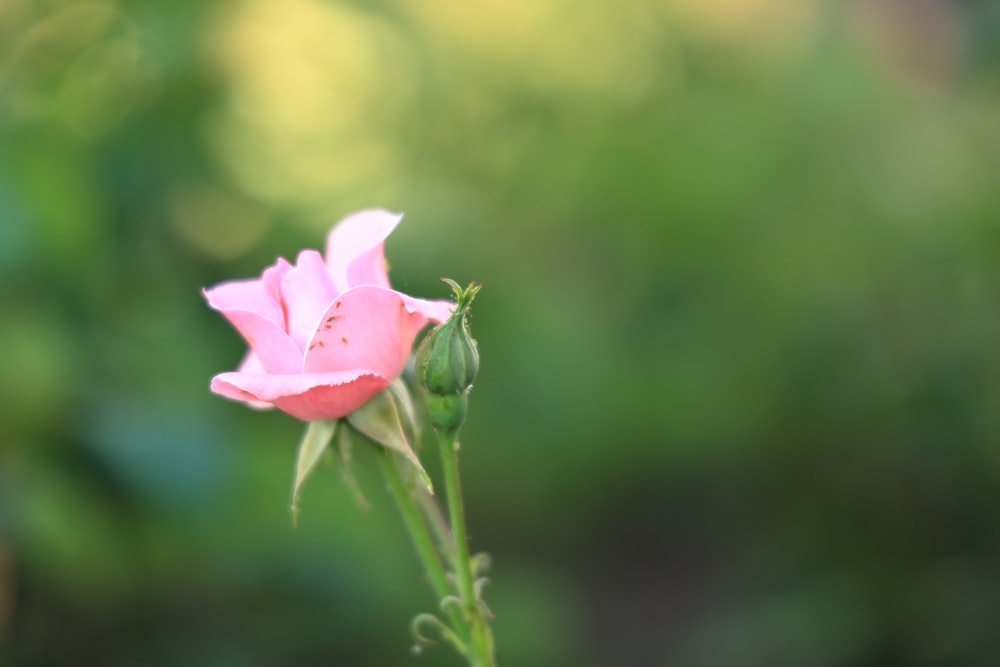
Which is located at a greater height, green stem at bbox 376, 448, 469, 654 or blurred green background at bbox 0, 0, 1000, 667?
blurred green background at bbox 0, 0, 1000, 667

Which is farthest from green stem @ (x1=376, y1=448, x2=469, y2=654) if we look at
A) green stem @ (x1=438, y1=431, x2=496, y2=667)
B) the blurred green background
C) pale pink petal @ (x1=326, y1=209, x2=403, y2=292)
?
the blurred green background

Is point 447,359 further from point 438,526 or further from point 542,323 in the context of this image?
point 542,323

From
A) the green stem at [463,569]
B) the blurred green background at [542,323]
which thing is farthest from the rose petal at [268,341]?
the blurred green background at [542,323]

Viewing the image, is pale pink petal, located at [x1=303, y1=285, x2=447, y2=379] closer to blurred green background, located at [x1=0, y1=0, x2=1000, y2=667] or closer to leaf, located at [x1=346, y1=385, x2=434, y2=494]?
leaf, located at [x1=346, y1=385, x2=434, y2=494]

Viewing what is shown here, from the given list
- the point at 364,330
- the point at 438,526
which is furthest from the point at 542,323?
the point at 364,330

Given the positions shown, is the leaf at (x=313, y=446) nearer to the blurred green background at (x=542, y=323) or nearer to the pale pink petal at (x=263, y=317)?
the pale pink petal at (x=263, y=317)

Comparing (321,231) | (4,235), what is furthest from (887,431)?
(4,235)

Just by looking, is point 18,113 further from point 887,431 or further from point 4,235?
point 887,431
